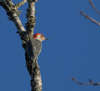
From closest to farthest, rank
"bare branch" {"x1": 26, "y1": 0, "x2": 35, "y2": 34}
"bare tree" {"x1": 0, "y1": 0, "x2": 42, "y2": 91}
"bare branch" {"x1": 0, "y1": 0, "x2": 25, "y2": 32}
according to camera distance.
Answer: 1. "bare tree" {"x1": 0, "y1": 0, "x2": 42, "y2": 91}
2. "bare branch" {"x1": 26, "y1": 0, "x2": 35, "y2": 34}
3. "bare branch" {"x1": 0, "y1": 0, "x2": 25, "y2": 32}

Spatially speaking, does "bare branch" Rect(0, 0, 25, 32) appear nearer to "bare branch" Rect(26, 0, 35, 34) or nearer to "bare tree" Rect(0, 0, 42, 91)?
"bare tree" Rect(0, 0, 42, 91)

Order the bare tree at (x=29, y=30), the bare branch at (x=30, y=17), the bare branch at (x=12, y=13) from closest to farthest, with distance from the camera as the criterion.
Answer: the bare tree at (x=29, y=30) < the bare branch at (x=30, y=17) < the bare branch at (x=12, y=13)

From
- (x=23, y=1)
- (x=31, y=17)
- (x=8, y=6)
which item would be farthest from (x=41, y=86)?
(x=23, y=1)

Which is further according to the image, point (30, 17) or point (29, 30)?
point (30, 17)

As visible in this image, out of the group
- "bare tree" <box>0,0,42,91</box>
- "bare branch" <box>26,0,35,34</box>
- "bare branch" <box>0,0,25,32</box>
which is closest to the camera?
"bare tree" <box>0,0,42,91</box>

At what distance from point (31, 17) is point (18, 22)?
335 millimetres

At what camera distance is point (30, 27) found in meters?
4.87

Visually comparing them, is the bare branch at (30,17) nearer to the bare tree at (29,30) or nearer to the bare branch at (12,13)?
the bare tree at (29,30)

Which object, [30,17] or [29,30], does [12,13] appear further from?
[29,30]

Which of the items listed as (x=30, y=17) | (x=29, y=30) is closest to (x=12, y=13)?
(x=30, y=17)

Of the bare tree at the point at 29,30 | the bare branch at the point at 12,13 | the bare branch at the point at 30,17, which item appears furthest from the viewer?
the bare branch at the point at 12,13

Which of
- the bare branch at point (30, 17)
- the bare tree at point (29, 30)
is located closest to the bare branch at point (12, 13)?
the bare tree at point (29, 30)

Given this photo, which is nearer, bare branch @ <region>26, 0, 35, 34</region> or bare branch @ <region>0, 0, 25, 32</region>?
bare branch @ <region>26, 0, 35, 34</region>

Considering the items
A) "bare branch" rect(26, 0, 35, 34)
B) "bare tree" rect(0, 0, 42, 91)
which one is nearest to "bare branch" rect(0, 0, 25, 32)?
"bare tree" rect(0, 0, 42, 91)
